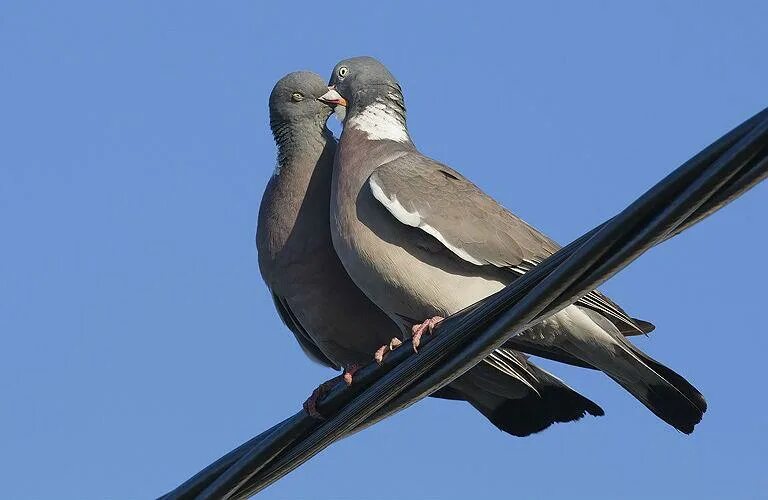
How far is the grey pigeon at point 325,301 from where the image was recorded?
610 centimetres

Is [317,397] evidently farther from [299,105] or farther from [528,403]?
[299,105]

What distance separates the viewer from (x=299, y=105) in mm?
6883

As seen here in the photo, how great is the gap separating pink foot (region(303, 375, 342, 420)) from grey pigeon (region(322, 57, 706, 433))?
1.39 ft

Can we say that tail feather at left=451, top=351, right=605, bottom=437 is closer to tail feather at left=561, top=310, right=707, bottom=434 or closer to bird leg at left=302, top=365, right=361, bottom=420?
tail feather at left=561, top=310, right=707, bottom=434

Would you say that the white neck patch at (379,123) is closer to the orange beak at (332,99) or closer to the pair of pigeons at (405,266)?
the pair of pigeons at (405,266)

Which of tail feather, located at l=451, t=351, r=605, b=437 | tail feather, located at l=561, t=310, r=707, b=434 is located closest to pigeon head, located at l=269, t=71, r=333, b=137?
tail feather, located at l=451, t=351, r=605, b=437

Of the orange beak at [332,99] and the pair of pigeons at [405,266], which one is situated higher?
the orange beak at [332,99]

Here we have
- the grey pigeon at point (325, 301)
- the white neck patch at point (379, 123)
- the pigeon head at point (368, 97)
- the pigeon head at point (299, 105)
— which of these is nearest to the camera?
the grey pigeon at point (325, 301)

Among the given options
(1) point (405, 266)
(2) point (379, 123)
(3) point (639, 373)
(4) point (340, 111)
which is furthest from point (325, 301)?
(3) point (639, 373)

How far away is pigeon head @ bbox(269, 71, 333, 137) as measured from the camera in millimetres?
6875

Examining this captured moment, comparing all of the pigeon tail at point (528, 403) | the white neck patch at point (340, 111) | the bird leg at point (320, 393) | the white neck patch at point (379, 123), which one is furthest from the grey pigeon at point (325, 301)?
the bird leg at point (320, 393)

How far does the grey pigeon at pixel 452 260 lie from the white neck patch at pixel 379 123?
25 cm

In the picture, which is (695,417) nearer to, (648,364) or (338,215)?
(648,364)

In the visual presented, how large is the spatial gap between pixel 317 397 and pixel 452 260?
3.75 feet
